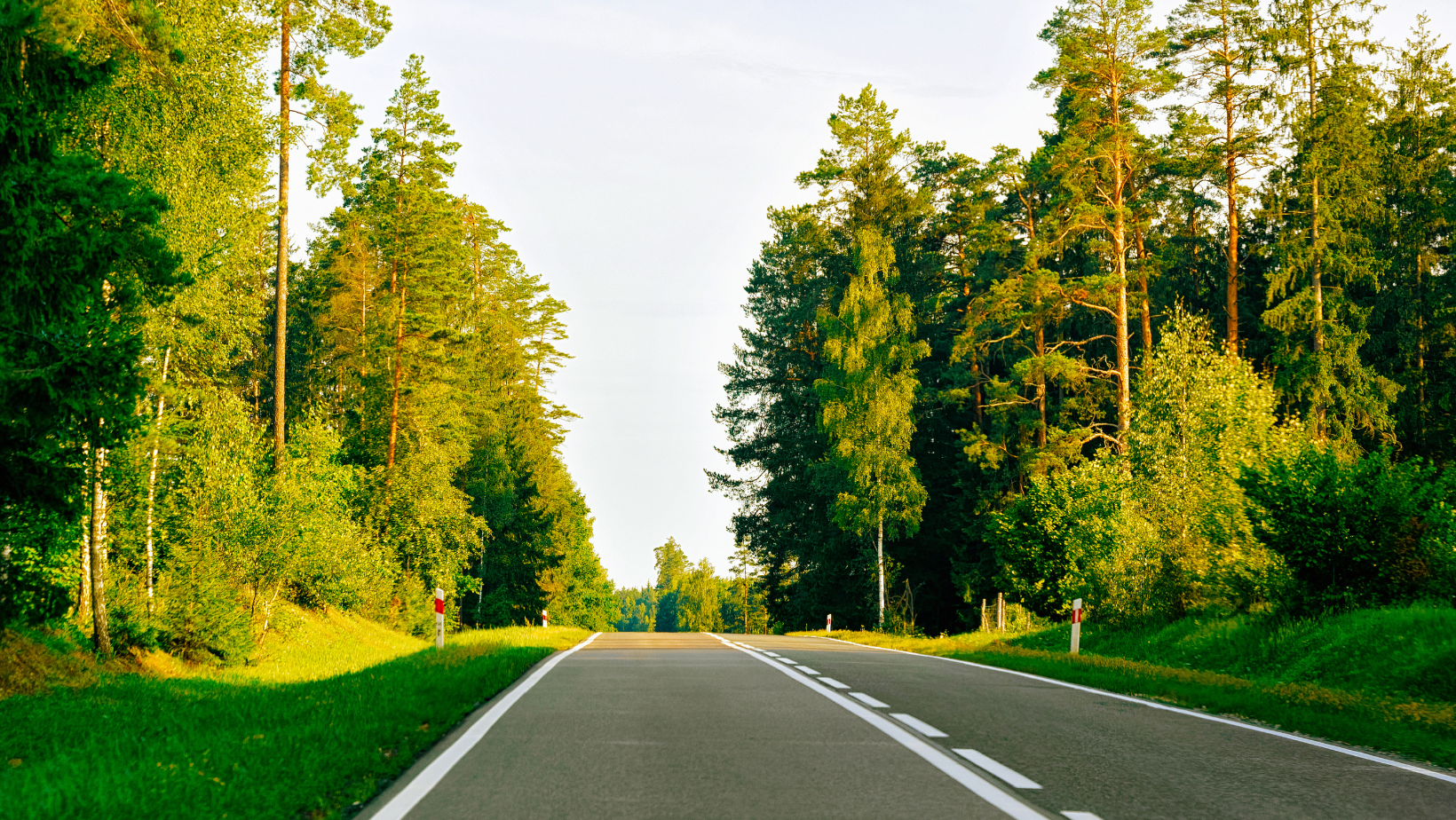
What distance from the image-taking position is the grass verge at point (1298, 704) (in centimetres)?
794

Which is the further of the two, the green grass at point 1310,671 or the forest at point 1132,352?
the forest at point 1132,352

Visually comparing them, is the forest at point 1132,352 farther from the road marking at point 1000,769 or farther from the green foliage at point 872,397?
the road marking at point 1000,769

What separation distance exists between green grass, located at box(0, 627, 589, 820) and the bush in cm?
1054

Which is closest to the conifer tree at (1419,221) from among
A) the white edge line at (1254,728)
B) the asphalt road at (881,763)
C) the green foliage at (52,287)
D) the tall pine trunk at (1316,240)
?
the tall pine trunk at (1316,240)

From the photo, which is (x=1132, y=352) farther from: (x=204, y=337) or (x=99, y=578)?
(x=99, y=578)

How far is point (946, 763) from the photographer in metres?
6.59

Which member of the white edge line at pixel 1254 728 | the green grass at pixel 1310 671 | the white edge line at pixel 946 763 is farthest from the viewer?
the green grass at pixel 1310 671

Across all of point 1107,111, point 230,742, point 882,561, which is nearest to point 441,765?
point 230,742

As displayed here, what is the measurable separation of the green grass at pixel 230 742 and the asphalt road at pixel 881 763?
0.36 meters

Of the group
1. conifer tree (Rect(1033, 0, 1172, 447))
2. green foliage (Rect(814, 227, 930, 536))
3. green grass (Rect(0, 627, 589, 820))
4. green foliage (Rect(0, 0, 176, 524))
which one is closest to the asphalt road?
green grass (Rect(0, 627, 589, 820))

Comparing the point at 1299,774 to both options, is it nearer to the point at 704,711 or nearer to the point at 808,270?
the point at 704,711

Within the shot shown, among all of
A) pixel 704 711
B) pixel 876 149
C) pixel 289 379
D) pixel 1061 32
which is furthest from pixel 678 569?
pixel 704 711

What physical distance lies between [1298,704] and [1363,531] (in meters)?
5.41

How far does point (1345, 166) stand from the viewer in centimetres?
3148
